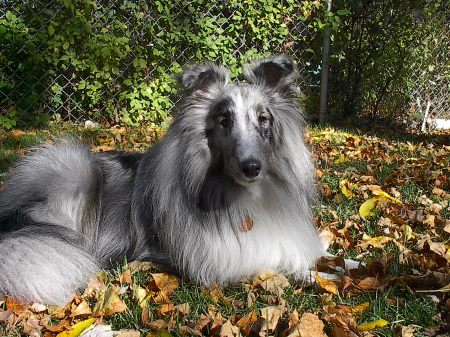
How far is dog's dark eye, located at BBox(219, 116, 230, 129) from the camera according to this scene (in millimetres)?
2881

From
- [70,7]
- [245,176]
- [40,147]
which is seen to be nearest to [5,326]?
[245,176]

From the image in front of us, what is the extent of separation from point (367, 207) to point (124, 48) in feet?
15.8

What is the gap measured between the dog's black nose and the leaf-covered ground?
631 millimetres

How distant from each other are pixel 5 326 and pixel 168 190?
113cm

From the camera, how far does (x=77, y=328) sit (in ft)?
7.66

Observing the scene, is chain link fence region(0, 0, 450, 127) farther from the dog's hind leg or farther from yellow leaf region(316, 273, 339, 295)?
yellow leaf region(316, 273, 339, 295)

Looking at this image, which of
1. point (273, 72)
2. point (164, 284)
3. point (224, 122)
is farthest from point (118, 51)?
point (164, 284)

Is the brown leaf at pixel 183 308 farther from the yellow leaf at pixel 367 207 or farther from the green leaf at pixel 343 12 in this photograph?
the green leaf at pixel 343 12

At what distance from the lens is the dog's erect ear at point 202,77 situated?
3014mm

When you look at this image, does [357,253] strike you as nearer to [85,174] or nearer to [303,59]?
[85,174]

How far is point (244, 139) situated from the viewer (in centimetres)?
274

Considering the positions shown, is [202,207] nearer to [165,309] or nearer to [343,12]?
[165,309]

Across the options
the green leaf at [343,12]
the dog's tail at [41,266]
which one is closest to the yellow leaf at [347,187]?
the dog's tail at [41,266]

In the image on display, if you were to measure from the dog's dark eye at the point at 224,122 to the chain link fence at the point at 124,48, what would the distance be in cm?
431
